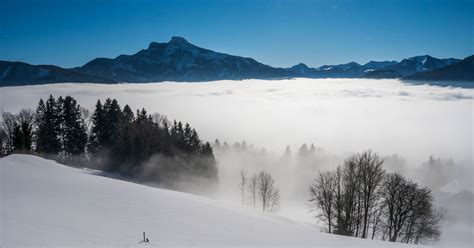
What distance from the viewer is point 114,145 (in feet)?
195

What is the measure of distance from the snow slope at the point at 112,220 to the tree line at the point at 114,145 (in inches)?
1035

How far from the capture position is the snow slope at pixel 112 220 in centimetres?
1524

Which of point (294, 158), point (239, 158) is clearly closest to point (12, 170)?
point (239, 158)

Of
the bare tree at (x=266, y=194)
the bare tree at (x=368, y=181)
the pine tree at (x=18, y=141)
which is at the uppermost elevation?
the pine tree at (x=18, y=141)

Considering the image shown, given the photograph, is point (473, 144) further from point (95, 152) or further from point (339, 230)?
point (95, 152)

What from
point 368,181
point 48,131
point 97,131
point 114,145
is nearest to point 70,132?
point 48,131

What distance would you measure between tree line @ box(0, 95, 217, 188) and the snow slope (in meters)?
26.3

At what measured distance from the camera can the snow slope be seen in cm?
1524

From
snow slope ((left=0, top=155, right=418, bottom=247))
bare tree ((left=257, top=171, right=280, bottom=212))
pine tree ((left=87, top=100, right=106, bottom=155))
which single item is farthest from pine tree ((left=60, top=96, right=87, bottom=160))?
bare tree ((left=257, top=171, right=280, bottom=212))

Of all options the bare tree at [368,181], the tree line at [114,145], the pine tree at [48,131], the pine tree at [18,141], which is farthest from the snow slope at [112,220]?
the pine tree at [48,131]

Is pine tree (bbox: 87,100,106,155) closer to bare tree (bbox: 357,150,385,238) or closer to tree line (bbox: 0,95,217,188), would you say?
tree line (bbox: 0,95,217,188)

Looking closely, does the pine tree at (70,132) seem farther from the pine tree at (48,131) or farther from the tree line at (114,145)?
the pine tree at (48,131)

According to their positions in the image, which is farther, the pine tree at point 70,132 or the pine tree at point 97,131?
the pine tree at point 97,131

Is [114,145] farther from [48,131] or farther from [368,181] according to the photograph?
[368,181]
